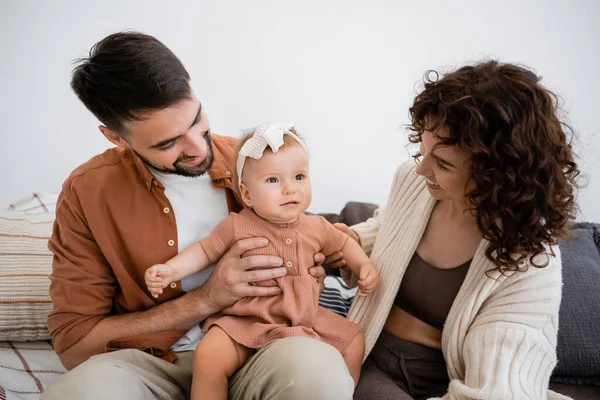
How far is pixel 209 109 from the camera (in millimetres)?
2697

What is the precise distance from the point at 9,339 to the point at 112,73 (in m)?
1.02

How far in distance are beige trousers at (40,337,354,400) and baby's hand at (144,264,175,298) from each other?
0.71 ft

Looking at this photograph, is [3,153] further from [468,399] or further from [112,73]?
[468,399]

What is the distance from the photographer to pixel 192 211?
5.57 ft

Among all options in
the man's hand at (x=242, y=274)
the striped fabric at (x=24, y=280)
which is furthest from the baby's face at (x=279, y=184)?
the striped fabric at (x=24, y=280)

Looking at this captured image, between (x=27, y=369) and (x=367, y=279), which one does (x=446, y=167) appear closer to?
(x=367, y=279)

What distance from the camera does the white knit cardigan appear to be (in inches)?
54.3

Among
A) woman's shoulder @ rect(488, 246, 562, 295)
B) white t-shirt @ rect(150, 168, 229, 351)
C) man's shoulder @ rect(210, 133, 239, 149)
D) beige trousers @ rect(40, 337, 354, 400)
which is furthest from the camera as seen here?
man's shoulder @ rect(210, 133, 239, 149)

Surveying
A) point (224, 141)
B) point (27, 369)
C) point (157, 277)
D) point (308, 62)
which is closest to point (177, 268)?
point (157, 277)

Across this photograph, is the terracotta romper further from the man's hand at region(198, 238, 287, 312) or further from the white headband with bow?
the white headband with bow

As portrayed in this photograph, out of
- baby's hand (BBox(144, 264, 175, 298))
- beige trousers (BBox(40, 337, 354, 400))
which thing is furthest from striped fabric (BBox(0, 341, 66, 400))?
baby's hand (BBox(144, 264, 175, 298))

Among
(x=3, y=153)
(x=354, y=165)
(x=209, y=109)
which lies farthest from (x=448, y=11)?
(x=3, y=153)

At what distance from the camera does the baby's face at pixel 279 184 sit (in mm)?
1471

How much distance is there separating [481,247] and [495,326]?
0.71 feet
